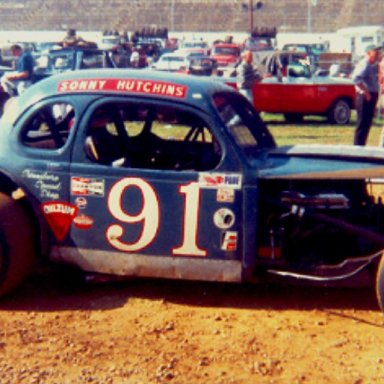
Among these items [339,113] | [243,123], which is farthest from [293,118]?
[243,123]

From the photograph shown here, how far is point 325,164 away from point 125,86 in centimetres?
147

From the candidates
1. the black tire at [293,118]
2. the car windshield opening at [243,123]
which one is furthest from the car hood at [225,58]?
the car windshield opening at [243,123]

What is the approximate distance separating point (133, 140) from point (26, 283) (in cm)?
134

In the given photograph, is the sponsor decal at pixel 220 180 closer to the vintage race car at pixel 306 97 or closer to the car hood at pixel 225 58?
the vintage race car at pixel 306 97

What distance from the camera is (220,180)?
5.80 meters

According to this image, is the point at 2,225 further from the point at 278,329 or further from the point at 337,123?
the point at 337,123

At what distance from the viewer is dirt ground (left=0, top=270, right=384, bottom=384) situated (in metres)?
4.86

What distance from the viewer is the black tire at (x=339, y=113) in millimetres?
20859

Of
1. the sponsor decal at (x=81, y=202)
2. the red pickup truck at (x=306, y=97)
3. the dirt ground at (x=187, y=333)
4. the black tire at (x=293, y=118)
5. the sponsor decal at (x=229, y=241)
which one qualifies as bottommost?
the black tire at (x=293, y=118)

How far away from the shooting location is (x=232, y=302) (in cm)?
616

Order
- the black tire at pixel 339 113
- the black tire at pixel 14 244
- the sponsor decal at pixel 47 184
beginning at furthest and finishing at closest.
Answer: the black tire at pixel 339 113 < the sponsor decal at pixel 47 184 < the black tire at pixel 14 244

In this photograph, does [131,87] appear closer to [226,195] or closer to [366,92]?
[226,195]

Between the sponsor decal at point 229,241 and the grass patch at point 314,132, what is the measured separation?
10.4 meters

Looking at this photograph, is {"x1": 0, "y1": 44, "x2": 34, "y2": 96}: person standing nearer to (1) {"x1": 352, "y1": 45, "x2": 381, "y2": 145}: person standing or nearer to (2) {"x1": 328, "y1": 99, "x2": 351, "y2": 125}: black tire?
(2) {"x1": 328, "y1": 99, "x2": 351, "y2": 125}: black tire
